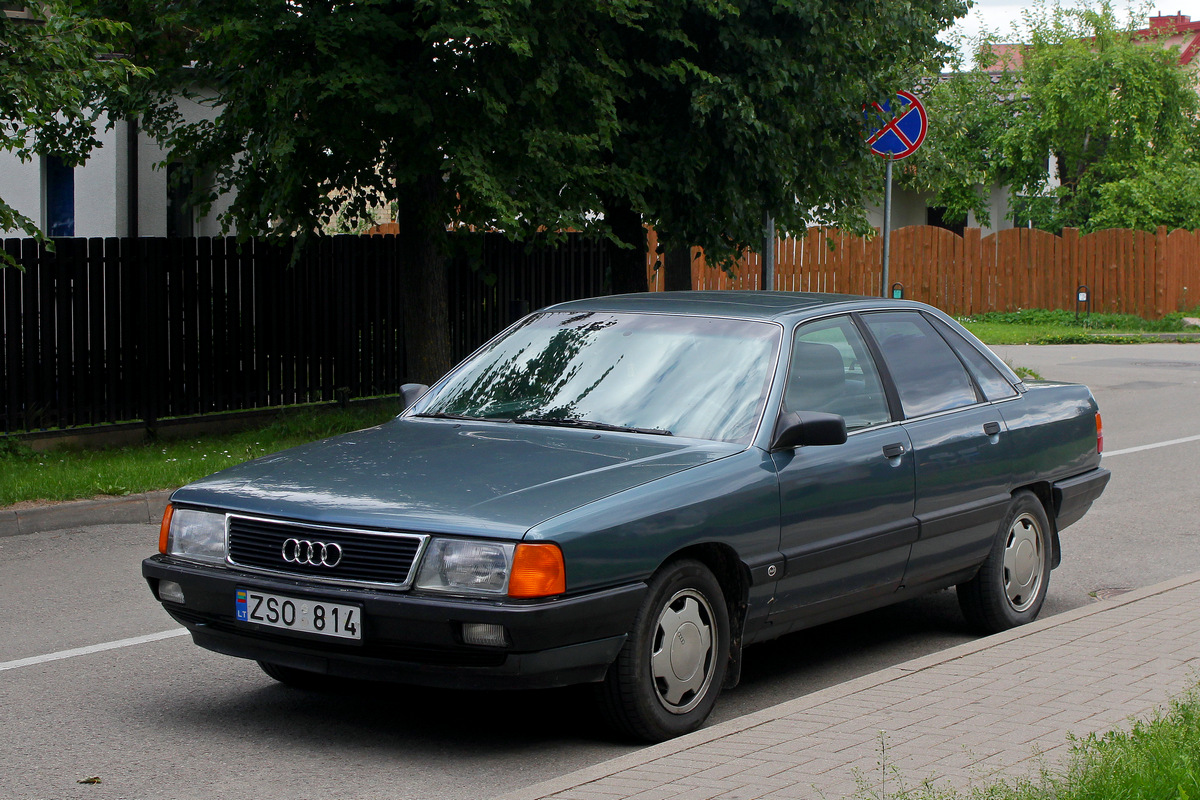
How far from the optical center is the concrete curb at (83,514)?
31.2ft

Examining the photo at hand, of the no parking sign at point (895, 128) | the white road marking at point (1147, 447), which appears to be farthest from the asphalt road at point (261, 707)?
the no parking sign at point (895, 128)

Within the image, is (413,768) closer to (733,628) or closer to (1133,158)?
(733,628)

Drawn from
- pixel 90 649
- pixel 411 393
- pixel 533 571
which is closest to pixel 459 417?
pixel 411 393

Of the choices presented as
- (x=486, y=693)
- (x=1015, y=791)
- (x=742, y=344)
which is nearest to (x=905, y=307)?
(x=742, y=344)

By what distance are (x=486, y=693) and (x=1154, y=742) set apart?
2511mm

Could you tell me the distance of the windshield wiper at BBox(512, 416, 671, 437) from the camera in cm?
551

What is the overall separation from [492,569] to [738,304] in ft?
7.24

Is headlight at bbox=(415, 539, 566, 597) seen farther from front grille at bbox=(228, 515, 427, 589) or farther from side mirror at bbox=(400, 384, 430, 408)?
side mirror at bbox=(400, 384, 430, 408)

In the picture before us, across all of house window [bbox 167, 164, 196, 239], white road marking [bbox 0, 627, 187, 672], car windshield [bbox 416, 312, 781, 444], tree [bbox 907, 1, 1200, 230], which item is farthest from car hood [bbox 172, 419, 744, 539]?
tree [bbox 907, 1, 1200, 230]

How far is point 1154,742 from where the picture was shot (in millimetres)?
4285

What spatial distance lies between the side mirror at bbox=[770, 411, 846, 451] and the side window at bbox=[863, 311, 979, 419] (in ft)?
3.00

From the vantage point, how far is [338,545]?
468 centimetres

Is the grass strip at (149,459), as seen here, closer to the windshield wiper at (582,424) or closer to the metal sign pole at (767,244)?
the metal sign pole at (767,244)

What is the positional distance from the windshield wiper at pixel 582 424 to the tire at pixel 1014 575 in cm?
200
